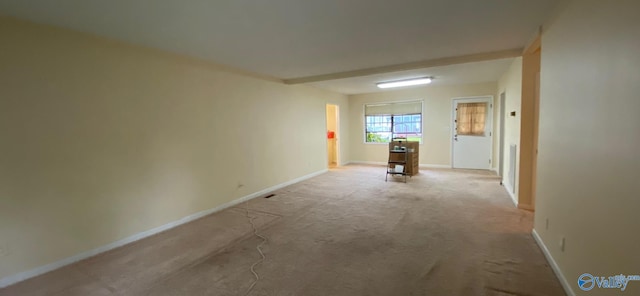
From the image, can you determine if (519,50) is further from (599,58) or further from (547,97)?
(599,58)

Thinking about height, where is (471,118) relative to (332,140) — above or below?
Answer: above

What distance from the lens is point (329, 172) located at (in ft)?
23.5

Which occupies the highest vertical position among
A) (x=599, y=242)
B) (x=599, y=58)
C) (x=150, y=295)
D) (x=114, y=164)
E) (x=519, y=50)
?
(x=519, y=50)

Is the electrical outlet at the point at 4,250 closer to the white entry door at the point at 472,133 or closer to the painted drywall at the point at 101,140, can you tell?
the painted drywall at the point at 101,140

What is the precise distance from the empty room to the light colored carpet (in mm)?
24

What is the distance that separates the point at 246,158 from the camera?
4.76 metres

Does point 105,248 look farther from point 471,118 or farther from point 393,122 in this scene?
point 471,118

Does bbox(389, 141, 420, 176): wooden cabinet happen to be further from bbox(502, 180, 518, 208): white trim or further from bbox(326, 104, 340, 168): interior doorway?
bbox(326, 104, 340, 168): interior doorway

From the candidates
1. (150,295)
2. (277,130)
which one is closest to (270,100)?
(277,130)

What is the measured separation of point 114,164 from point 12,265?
44.9 inches

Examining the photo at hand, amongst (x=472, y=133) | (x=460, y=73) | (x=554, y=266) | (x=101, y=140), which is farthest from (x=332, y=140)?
(x=554, y=266)

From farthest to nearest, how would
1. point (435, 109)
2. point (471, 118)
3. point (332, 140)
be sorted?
point (332, 140) < point (435, 109) < point (471, 118)

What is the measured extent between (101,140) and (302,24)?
249cm

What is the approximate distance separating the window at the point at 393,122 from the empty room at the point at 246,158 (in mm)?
2992
